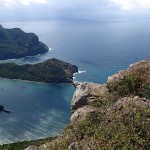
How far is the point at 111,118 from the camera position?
25484mm

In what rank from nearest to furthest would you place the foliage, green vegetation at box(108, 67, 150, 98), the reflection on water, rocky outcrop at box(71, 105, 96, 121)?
the foliage < rocky outcrop at box(71, 105, 96, 121) < green vegetation at box(108, 67, 150, 98) < the reflection on water

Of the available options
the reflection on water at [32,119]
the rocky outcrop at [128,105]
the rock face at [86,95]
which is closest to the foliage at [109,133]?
the rocky outcrop at [128,105]

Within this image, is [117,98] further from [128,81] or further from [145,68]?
[145,68]

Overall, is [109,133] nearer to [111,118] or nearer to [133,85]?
[111,118]

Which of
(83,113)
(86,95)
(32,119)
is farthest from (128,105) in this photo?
(32,119)

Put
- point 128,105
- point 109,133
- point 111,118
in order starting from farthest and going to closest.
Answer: point 128,105
point 111,118
point 109,133

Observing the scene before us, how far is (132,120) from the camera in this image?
23984 millimetres

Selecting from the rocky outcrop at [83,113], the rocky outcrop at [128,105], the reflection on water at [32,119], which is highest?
the rocky outcrop at [128,105]

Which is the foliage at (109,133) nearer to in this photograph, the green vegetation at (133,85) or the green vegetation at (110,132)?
the green vegetation at (110,132)

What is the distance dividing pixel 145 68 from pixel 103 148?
48.7 ft

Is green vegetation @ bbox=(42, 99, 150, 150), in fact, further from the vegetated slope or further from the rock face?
the rock face

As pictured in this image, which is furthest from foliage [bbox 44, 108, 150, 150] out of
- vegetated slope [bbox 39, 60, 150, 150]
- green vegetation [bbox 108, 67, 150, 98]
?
green vegetation [bbox 108, 67, 150, 98]

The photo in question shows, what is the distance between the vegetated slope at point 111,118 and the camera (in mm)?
22703

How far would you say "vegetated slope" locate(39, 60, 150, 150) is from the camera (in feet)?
74.5
